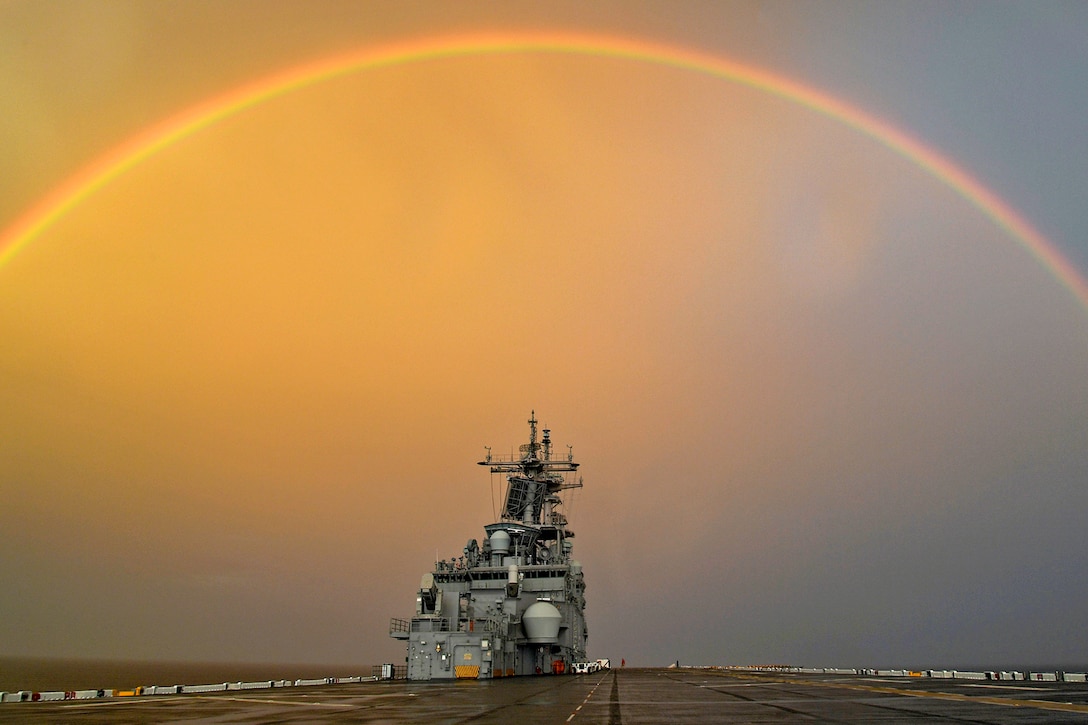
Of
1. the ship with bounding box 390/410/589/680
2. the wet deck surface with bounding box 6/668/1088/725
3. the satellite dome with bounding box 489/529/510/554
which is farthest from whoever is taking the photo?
the satellite dome with bounding box 489/529/510/554

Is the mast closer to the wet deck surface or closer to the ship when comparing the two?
the ship

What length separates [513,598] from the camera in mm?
56406

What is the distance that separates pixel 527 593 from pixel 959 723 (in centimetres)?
4371

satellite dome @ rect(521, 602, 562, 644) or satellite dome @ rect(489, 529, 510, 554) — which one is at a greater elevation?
satellite dome @ rect(489, 529, 510, 554)

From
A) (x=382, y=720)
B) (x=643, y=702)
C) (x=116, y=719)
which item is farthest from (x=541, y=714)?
(x=116, y=719)

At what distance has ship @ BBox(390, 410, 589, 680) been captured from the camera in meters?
49.8

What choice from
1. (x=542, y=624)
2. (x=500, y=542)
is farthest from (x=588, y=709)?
(x=500, y=542)

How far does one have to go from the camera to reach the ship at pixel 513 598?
1959 inches

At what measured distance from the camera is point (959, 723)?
19.7 meters

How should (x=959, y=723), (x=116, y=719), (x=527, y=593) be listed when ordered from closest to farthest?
A: (x=959, y=723) → (x=116, y=719) → (x=527, y=593)

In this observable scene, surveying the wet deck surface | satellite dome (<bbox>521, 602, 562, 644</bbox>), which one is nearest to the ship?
satellite dome (<bbox>521, 602, 562, 644</bbox>)

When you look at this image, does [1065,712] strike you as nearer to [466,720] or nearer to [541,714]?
[541,714]

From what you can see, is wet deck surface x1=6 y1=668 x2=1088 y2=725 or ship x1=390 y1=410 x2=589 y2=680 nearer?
wet deck surface x1=6 y1=668 x2=1088 y2=725

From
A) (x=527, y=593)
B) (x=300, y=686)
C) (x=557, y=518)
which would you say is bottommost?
(x=300, y=686)
